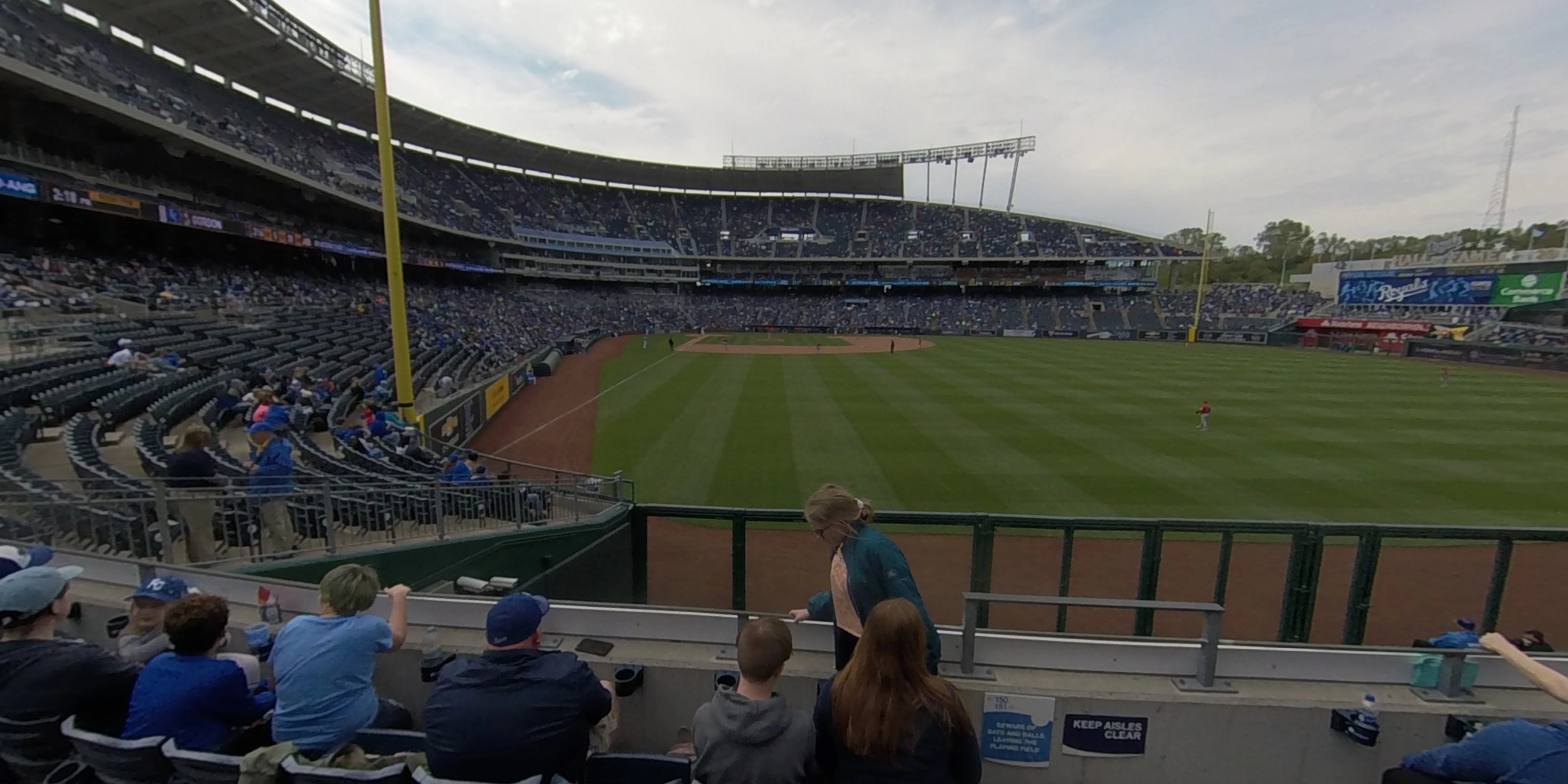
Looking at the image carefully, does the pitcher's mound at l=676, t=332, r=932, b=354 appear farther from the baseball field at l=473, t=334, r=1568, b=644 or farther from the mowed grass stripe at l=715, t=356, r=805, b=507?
the mowed grass stripe at l=715, t=356, r=805, b=507

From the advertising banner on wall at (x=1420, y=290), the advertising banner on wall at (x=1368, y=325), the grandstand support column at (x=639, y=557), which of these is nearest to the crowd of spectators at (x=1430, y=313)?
the advertising banner on wall at (x=1420, y=290)

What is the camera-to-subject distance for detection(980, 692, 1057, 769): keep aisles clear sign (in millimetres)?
3088

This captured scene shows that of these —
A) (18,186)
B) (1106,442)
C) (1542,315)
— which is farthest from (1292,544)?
(1542,315)

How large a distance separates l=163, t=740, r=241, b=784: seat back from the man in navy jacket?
2.71 ft

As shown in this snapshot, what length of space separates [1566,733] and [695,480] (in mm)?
12079

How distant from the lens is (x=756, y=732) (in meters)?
2.22

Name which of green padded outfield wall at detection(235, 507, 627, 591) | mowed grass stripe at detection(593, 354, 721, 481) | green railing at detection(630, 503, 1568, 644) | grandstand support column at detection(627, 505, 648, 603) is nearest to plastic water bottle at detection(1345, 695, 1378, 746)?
green railing at detection(630, 503, 1568, 644)

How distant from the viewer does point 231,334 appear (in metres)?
19.7

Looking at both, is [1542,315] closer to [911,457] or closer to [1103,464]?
[1103,464]

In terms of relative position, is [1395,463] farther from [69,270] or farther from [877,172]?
[877,172]

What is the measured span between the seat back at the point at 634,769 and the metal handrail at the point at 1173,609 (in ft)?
4.78

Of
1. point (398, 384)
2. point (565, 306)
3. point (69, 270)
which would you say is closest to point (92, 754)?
point (398, 384)

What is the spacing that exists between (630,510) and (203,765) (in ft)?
15.5

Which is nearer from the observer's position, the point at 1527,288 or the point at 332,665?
→ the point at 332,665
